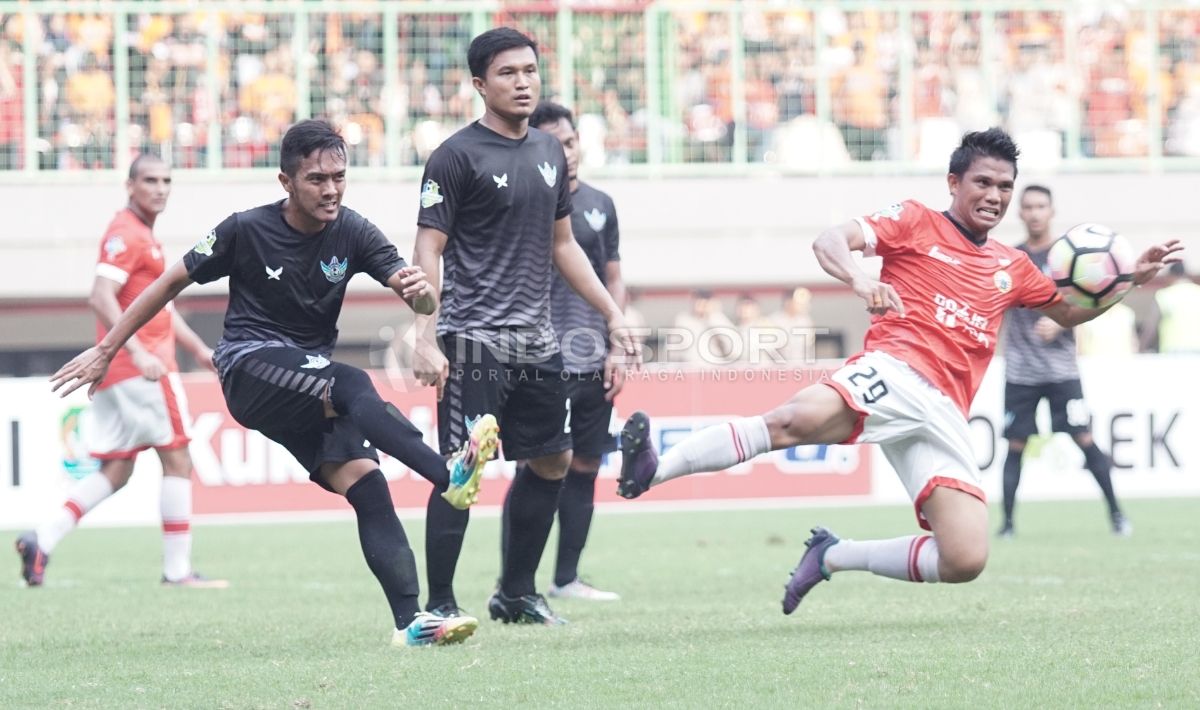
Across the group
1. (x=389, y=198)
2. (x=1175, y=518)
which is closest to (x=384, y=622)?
(x=1175, y=518)

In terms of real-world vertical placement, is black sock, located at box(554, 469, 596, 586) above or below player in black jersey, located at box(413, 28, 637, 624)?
below

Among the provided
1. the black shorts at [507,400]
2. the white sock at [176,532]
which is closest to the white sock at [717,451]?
the black shorts at [507,400]

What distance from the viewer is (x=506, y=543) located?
7215mm

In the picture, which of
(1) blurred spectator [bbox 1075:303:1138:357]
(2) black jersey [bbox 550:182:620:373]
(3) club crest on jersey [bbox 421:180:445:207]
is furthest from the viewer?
(1) blurred spectator [bbox 1075:303:1138:357]

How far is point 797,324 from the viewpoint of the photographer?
65.6ft

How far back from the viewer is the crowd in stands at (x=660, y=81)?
20.1 m

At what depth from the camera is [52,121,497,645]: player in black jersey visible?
228 inches

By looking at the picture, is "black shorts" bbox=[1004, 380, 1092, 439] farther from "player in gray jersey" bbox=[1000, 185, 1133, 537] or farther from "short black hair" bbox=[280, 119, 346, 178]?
"short black hair" bbox=[280, 119, 346, 178]

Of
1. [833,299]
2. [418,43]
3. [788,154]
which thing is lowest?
[833,299]

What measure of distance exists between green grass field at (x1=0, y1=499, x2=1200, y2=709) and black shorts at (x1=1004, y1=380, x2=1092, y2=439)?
42.4 inches

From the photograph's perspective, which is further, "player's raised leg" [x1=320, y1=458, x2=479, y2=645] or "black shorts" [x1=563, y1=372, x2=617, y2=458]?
"black shorts" [x1=563, y1=372, x2=617, y2=458]

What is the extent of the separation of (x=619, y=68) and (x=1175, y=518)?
32.7ft

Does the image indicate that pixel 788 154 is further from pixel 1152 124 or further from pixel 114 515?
pixel 114 515

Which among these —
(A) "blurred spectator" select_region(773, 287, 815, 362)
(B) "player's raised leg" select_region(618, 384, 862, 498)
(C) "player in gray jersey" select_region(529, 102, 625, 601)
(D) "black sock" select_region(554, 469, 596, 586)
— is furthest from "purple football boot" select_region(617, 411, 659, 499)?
(A) "blurred spectator" select_region(773, 287, 815, 362)
